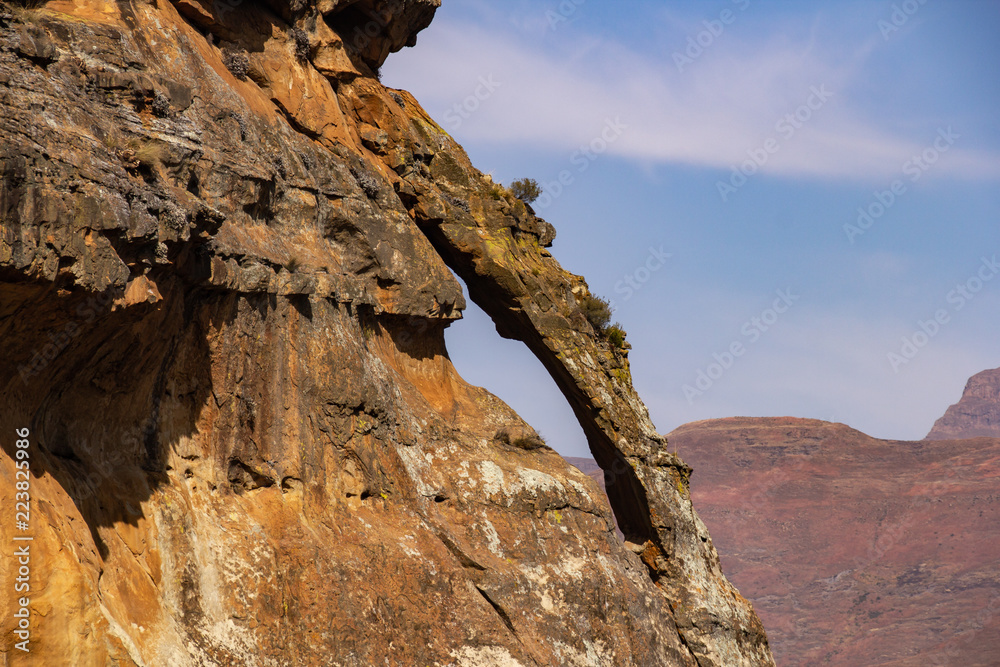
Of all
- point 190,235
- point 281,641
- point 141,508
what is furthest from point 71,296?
point 281,641

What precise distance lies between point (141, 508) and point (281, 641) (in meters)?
2.65

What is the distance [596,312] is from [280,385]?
11.1 m

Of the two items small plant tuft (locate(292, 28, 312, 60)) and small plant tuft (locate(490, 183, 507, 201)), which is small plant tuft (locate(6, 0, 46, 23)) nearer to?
small plant tuft (locate(292, 28, 312, 60))

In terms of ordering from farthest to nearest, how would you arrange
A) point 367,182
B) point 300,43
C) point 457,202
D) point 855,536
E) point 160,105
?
point 855,536 < point 457,202 < point 300,43 < point 367,182 < point 160,105

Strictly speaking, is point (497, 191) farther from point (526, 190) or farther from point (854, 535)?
point (854, 535)

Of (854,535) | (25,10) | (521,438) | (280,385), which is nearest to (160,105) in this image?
A: (25,10)

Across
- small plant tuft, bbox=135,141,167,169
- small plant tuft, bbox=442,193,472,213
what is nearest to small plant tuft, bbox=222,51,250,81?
small plant tuft, bbox=135,141,167,169

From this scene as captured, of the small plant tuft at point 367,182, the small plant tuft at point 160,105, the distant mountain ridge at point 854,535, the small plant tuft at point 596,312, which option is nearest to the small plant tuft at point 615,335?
the small plant tuft at point 596,312

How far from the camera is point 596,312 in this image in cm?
2358

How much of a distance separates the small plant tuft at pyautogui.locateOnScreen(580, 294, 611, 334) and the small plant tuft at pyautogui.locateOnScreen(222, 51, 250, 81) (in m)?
10.3

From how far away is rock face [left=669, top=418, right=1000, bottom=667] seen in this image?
104312 millimetres

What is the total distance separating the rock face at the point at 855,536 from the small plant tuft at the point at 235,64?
98.8 metres

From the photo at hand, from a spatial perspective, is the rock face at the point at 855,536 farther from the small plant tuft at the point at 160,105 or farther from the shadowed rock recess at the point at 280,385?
the small plant tuft at the point at 160,105

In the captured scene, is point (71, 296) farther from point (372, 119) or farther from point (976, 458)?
point (976, 458)
